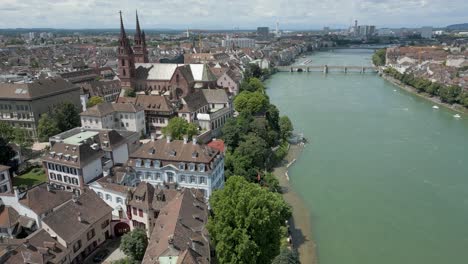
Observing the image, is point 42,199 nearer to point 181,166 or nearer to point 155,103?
point 181,166

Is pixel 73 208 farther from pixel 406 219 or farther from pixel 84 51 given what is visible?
pixel 84 51

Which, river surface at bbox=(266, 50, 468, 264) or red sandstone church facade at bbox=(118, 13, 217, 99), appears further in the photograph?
red sandstone church facade at bbox=(118, 13, 217, 99)

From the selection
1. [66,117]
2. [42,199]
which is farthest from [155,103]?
[42,199]

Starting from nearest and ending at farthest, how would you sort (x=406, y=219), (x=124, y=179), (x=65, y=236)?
(x=65, y=236)
(x=124, y=179)
(x=406, y=219)

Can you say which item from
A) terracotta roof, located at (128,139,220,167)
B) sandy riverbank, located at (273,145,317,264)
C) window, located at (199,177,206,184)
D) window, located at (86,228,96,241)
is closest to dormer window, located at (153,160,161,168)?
terracotta roof, located at (128,139,220,167)

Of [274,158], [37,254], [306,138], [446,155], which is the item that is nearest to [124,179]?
[37,254]

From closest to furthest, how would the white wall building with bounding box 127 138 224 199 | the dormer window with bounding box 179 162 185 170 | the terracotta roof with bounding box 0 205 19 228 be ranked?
the terracotta roof with bounding box 0 205 19 228, the white wall building with bounding box 127 138 224 199, the dormer window with bounding box 179 162 185 170

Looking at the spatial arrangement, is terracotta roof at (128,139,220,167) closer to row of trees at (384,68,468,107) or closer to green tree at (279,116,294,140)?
green tree at (279,116,294,140)

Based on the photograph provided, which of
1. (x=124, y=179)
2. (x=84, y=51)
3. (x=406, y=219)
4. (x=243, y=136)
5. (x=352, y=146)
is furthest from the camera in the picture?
(x=84, y=51)
